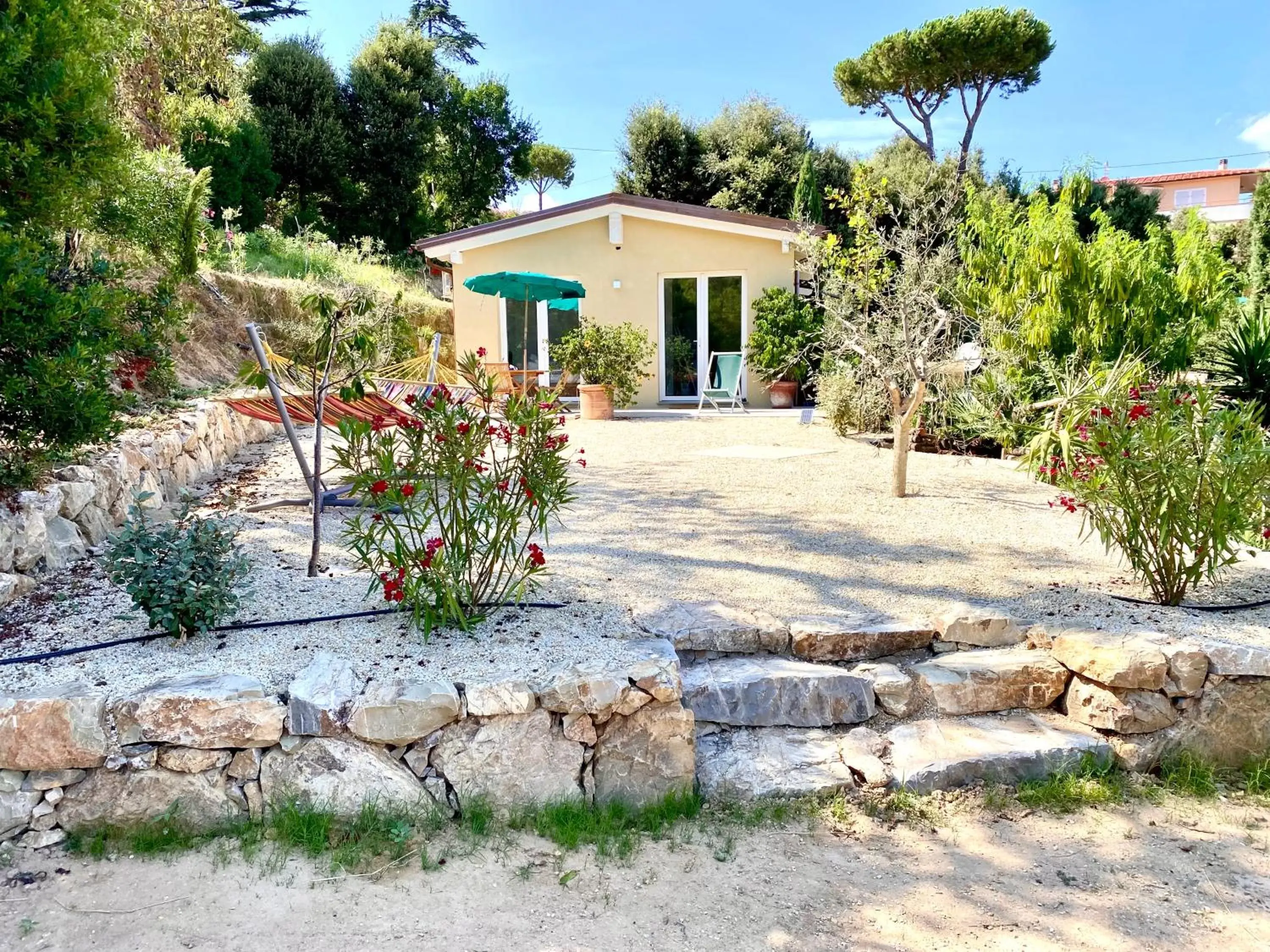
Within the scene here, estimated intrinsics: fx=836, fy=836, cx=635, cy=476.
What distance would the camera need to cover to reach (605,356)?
36.4ft

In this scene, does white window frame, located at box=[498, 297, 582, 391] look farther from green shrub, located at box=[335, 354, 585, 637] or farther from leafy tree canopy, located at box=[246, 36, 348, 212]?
green shrub, located at box=[335, 354, 585, 637]

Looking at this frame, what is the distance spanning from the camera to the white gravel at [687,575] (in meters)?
3.09

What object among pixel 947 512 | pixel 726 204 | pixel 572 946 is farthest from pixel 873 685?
pixel 726 204

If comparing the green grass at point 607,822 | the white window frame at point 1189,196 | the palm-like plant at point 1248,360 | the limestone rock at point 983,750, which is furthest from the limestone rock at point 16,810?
the white window frame at point 1189,196

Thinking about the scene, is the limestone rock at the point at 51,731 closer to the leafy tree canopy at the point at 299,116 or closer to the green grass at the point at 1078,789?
the green grass at the point at 1078,789

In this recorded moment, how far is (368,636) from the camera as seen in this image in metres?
3.27

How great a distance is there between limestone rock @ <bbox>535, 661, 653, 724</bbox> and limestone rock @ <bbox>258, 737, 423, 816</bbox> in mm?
577

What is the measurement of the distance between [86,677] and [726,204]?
18845mm

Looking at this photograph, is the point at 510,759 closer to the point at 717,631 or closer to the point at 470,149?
the point at 717,631

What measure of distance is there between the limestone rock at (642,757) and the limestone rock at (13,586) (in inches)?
99.1

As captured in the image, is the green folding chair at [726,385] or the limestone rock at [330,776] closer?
the limestone rock at [330,776]

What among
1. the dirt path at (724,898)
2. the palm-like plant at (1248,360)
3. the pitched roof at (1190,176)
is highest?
the pitched roof at (1190,176)

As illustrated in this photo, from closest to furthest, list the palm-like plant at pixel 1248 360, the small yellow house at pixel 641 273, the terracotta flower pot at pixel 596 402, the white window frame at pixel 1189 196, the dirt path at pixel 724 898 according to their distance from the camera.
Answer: the dirt path at pixel 724 898, the palm-like plant at pixel 1248 360, the terracotta flower pot at pixel 596 402, the small yellow house at pixel 641 273, the white window frame at pixel 1189 196

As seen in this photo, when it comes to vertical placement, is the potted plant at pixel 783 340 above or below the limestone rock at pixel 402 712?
above
